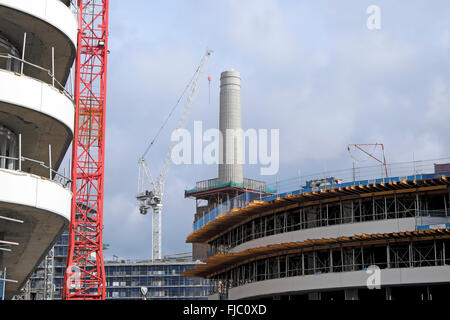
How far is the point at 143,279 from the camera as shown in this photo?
168125 mm

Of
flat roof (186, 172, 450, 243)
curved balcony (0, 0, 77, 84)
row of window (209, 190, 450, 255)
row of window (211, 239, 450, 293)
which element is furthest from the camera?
row of window (209, 190, 450, 255)

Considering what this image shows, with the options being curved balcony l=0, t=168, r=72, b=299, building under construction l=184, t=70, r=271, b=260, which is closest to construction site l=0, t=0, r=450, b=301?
curved balcony l=0, t=168, r=72, b=299

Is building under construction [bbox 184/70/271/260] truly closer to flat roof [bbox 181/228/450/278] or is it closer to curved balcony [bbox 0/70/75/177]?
flat roof [bbox 181/228/450/278]

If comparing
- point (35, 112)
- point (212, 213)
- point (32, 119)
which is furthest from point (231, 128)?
point (35, 112)

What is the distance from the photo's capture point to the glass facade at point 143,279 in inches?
6452

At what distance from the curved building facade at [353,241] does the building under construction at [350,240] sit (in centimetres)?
8

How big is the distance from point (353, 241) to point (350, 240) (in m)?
0.71

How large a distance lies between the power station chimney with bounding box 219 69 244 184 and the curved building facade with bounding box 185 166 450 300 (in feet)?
183

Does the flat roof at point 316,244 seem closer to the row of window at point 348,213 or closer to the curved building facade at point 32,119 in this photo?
the row of window at point 348,213

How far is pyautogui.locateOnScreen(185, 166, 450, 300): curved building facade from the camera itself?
5216cm

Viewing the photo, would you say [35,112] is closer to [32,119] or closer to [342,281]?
[32,119]

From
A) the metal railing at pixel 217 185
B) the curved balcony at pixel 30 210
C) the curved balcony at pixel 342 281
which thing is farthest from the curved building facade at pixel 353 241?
the metal railing at pixel 217 185

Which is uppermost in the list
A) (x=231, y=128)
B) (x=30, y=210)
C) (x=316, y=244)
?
(x=231, y=128)
